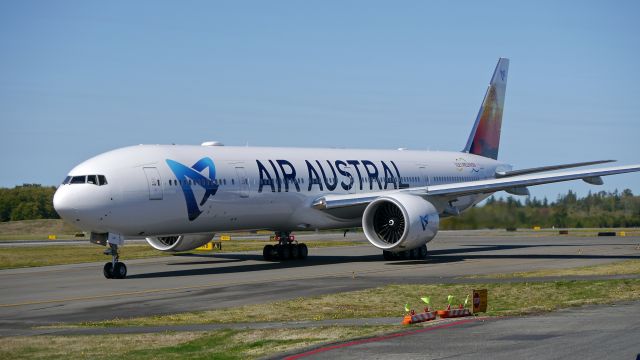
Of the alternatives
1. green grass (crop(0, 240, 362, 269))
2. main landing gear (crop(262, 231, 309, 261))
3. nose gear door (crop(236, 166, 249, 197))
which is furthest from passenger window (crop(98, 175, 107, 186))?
green grass (crop(0, 240, 362, 269))

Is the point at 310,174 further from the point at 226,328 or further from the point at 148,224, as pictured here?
the point at 226,328

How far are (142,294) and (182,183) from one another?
7.73 metres

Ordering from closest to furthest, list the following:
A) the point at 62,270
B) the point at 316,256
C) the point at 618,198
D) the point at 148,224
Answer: the point at 148,224, the point at 62,270, the point at 316,256, the point at 618,198

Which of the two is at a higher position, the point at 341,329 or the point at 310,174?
the point at 310,174

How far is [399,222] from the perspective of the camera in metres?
38.1

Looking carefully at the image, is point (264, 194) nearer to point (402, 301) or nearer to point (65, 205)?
point (65, 205)

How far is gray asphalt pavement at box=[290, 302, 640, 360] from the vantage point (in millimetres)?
14477

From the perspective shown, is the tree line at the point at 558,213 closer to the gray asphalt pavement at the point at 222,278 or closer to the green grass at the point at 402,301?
the gray asphalt pavement at the point at 222,278

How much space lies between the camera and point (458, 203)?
46906 mm

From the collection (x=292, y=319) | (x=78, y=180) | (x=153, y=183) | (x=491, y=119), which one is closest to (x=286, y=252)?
(x=153, y=183)

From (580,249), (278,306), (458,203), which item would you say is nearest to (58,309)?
(278,306)

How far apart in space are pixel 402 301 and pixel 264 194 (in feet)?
45.8

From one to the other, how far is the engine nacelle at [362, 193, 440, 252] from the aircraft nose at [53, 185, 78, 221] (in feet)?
39.6

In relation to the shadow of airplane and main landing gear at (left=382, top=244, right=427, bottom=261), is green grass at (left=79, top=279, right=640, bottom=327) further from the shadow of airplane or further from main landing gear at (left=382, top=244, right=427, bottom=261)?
main landing gear at (left=382, top=244, right=427, bottom=261)
